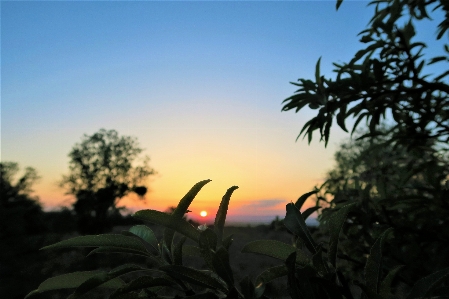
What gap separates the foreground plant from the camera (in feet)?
1.88

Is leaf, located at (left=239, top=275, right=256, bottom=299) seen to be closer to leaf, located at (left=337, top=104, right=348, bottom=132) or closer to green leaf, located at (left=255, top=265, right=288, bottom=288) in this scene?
green leaf, located at (left=255, top=265, right=288, bottom=288)

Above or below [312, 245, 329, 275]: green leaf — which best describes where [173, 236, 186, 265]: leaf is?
above

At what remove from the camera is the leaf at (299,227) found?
2.14 ft

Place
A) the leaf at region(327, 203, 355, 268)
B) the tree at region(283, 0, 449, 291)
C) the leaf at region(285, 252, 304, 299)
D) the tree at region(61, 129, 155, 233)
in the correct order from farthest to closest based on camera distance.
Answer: the tree at region(61, 129, 155, 233), the tree at region(283, 0, 449, 291), the leaf at region(327, 203, 355, 268), the leaf at region(285, 252, 304, 299)

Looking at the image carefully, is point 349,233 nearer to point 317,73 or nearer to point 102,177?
point 317,73

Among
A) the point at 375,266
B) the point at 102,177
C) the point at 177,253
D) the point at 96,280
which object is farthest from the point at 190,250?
the point at 102,177

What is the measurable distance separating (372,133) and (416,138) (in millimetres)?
348

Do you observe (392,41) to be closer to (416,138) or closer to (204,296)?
(416,138)

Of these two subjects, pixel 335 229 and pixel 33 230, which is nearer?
pixel 335 229

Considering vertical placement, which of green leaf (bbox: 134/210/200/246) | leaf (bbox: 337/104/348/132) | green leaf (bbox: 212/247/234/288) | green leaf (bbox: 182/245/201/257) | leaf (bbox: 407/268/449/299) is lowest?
leaf (bbox: 407/268/449/299)

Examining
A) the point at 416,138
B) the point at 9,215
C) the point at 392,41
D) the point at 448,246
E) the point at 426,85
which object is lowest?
the point at 448,246

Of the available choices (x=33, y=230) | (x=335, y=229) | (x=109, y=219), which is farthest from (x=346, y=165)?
(x=335, y=229)

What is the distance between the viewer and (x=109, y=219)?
48.8ft

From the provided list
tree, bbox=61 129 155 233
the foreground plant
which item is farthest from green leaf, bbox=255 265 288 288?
tree, bbox=61 129 155 233
